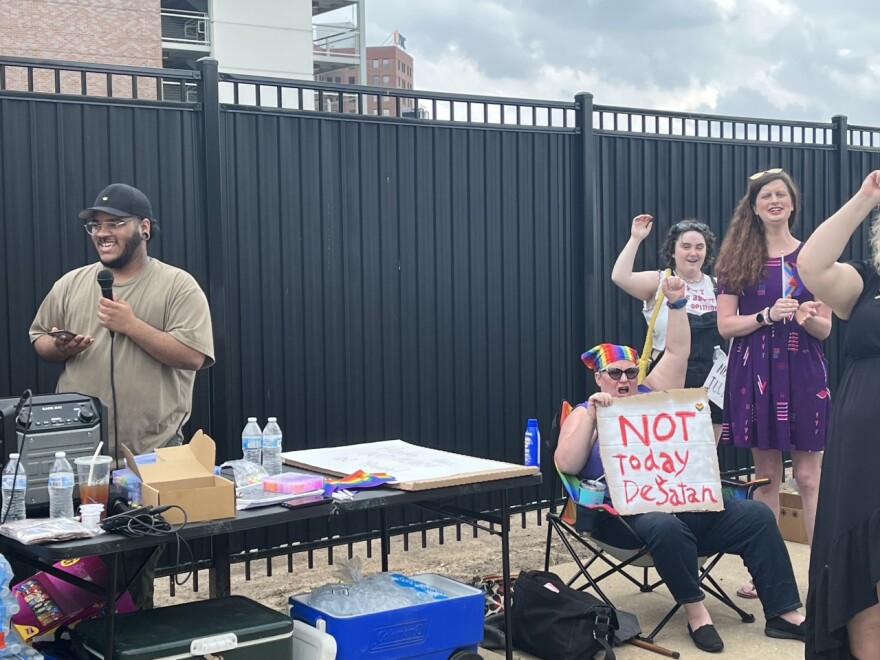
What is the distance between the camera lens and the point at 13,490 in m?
3.01

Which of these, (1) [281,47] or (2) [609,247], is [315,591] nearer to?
(2) [609,247]

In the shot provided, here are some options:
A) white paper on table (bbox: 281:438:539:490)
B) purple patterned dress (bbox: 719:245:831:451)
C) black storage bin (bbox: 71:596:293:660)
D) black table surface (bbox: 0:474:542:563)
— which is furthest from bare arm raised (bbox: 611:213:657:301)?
black storage bin (bbox: 71:596:293:660)

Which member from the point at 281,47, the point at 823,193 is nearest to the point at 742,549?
the point at 823,193

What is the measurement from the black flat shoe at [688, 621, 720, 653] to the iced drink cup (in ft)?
8.41

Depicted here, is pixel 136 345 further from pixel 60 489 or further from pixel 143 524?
pixel 143 524

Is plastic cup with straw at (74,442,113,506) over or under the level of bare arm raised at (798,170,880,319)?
under

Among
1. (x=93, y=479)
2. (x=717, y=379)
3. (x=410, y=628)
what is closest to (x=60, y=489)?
(x=93, y=479)

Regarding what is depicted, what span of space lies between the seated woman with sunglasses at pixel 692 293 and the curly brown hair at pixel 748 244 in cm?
46

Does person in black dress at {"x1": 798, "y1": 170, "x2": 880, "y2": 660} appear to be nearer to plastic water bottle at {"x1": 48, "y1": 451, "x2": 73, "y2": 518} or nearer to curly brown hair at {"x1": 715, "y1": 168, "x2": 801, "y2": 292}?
curly brown hair at {"x1": 715, "y1": 168, "x2": 801, "y2": 292}

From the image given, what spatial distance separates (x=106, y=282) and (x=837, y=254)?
2579 millimetres

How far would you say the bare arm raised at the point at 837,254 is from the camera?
10.2 ft

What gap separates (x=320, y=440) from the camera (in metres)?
5.25

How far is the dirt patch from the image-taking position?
5.09m

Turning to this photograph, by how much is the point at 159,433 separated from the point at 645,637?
2286mm
